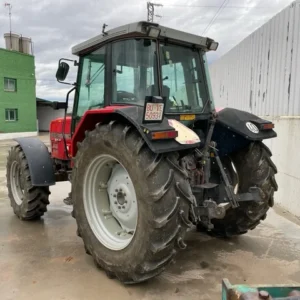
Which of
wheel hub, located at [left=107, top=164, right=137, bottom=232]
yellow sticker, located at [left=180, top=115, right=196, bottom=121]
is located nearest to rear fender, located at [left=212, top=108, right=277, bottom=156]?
yellow sticker, located at [left=180, top=115, right=196, bottom=121]

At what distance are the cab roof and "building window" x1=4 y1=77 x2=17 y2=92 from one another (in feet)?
78.1

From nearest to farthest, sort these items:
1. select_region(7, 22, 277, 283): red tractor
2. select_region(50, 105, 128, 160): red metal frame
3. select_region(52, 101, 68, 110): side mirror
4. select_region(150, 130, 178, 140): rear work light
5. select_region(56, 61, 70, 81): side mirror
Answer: select_region(150, 130, 178, 140): rear work light, select_region(7, 22, 277, 283): red tractor, select_region(50, 105, 128, 160): red metal frame, select_region(56, 61, 70, 81): side mirror, select_region(52, 101, 68, 110): side mirror

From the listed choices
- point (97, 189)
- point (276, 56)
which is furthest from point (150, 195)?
point (276, 56)

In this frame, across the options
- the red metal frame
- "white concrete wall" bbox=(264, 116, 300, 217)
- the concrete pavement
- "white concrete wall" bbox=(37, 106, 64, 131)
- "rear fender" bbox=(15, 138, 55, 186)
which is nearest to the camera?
the concrete pavement

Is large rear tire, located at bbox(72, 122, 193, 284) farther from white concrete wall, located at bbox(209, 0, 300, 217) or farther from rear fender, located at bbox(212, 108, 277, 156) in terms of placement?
white concrete wall, located at bbox(209, 0, 300, 217)

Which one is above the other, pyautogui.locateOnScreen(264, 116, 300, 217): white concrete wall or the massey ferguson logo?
the massey ferguson logo

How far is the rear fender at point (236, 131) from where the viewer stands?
358 cm

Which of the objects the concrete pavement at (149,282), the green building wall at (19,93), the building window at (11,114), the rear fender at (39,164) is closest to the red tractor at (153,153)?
the concrete pavement at (149,282)

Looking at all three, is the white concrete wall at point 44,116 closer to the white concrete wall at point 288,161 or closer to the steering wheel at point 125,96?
the white concrete wall at point 288,161

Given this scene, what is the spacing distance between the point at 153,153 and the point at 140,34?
1.16 meters

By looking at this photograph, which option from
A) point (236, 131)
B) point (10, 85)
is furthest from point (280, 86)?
point (10, 85)

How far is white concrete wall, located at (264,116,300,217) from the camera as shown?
510 cm

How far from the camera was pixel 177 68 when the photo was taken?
3.56m

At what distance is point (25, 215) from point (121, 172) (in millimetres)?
2183
